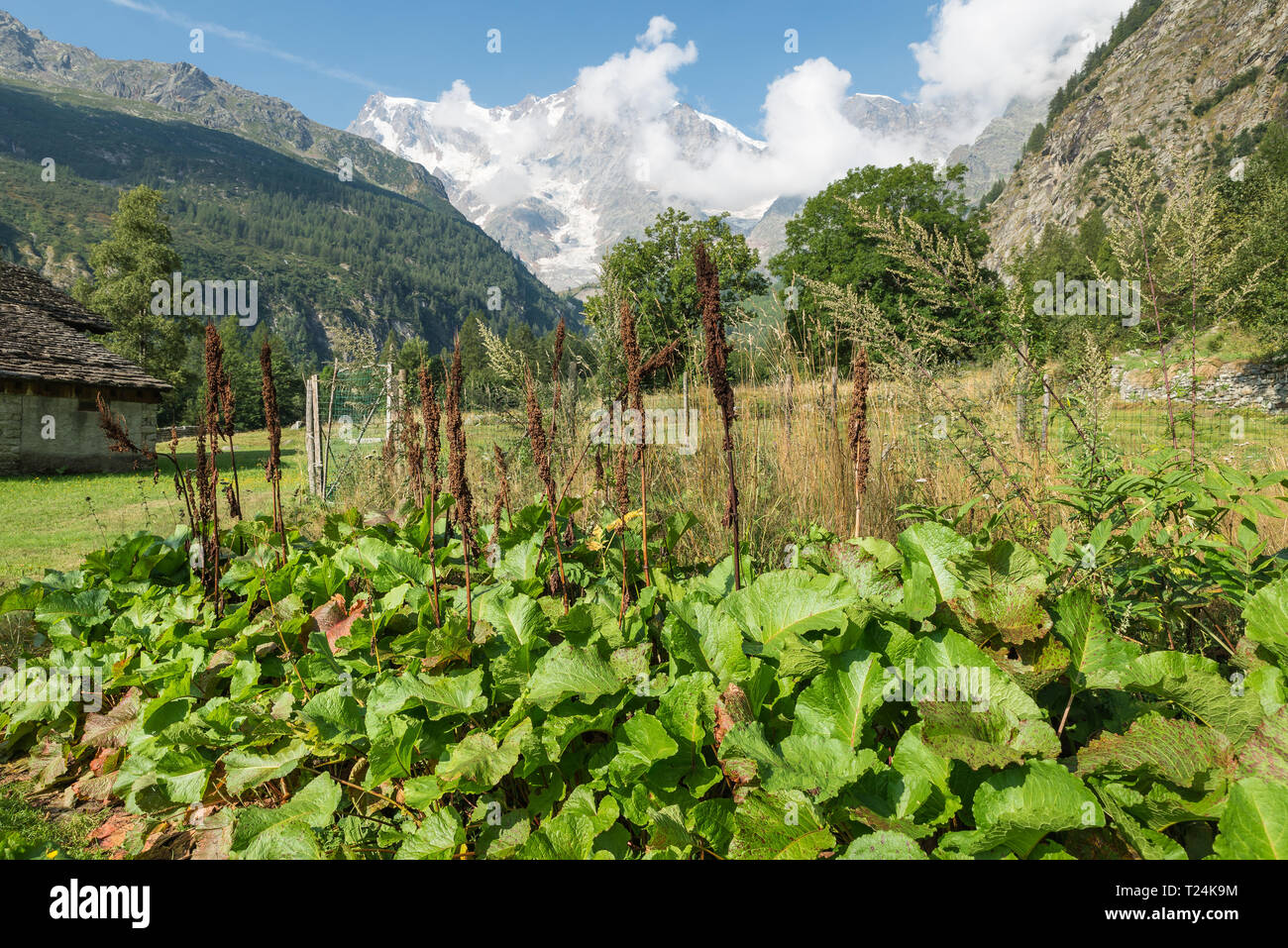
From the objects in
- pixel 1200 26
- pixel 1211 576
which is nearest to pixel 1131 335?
pixel 1211 576

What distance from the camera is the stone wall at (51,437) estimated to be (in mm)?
13891

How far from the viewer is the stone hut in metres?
14.0

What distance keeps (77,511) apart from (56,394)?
27.4 ft

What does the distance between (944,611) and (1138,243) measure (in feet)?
6.34

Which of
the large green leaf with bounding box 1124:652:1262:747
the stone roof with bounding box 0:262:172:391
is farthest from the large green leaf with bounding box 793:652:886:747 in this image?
the stone roof with bounding box 0:262:172:391

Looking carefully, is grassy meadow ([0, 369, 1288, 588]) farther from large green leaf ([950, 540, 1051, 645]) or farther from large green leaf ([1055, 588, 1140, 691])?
large green leaf ([1055, 588, 1140, 691])

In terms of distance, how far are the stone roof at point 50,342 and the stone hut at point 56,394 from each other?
0.07 feet

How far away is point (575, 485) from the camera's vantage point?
11.8ft

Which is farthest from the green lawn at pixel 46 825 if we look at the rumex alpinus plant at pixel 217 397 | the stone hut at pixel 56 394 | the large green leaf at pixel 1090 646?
the stone hut at pixel 56 394

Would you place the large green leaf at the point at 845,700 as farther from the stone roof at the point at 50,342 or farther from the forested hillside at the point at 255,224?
the forested hillside at the point at 255,224

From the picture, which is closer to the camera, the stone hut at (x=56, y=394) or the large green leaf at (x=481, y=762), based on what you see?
the large green leaf at (x=481, y=762)

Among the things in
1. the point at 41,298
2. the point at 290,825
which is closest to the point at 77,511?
the point at 290,825

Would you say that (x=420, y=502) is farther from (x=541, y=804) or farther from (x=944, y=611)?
(x=944, y=611)

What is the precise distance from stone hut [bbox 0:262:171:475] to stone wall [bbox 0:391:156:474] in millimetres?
16
